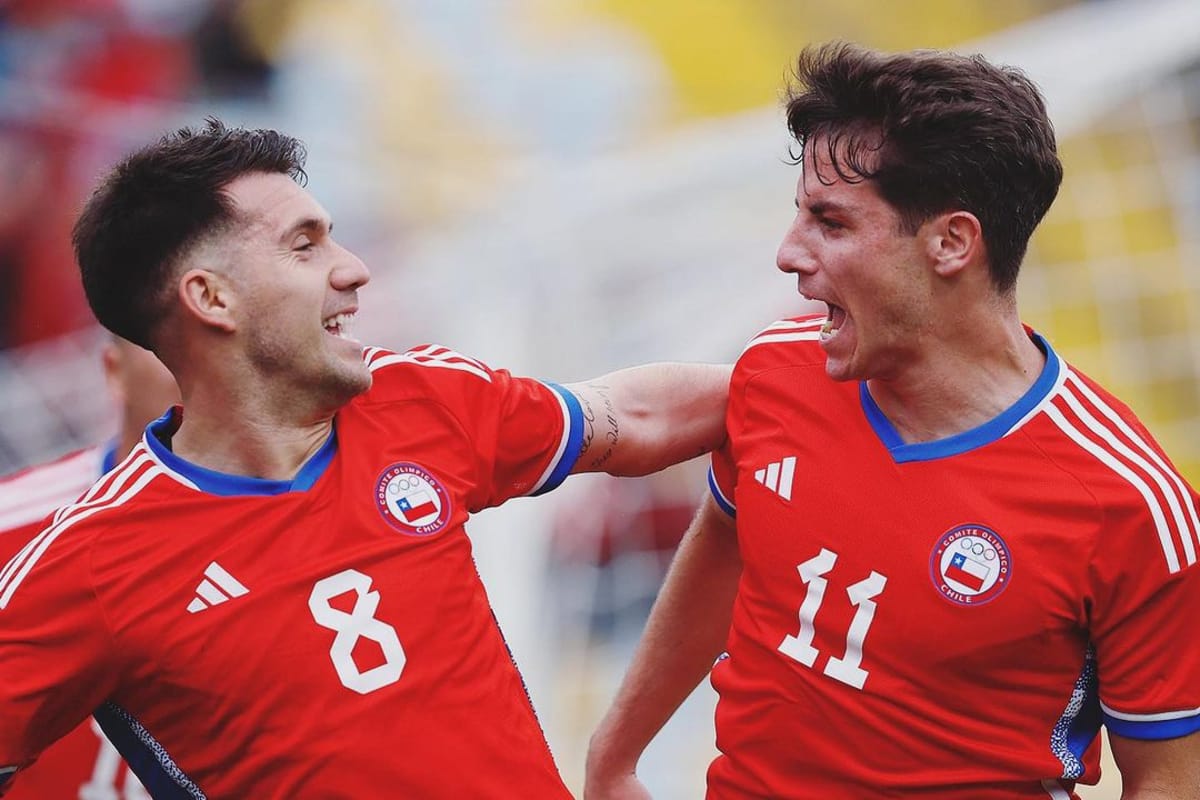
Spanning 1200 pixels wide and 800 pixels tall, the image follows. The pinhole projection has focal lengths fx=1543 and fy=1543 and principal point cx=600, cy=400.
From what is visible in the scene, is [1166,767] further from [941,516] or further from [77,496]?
[77,496]

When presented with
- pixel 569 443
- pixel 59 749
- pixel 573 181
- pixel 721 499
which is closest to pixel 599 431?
pixel 569 443

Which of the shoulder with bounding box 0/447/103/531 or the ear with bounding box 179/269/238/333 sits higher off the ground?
the ear with bounding box 179/269/238/333

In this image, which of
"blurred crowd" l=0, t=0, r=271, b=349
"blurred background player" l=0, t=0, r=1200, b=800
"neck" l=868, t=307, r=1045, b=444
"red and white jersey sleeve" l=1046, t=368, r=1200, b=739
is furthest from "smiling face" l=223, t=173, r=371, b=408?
"blurred crowd" l=0, t=0, r=271, b=349

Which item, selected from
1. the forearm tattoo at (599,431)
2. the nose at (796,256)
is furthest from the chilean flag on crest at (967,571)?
the forearm tattoo at (599,431)

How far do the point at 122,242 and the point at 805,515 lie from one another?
4.27 ft

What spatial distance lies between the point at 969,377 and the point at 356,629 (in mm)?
1118

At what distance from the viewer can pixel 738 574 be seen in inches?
122

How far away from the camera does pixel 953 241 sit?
8.61 ft

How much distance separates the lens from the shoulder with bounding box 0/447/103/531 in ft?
11.3

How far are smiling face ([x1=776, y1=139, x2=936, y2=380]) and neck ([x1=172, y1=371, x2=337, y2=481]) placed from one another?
2.92ft

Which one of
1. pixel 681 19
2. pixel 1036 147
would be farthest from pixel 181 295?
pixel 681 19

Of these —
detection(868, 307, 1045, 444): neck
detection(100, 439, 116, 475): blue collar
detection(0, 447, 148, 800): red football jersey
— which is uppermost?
detection(868, 307, 1045, 444): neck

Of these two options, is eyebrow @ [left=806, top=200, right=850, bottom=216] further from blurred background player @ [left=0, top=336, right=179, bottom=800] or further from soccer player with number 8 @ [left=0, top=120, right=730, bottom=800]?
blurred background player @ [left=0, top=336, right=179, bottom=800]

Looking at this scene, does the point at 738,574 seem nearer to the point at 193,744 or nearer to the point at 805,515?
the point at 805,515
